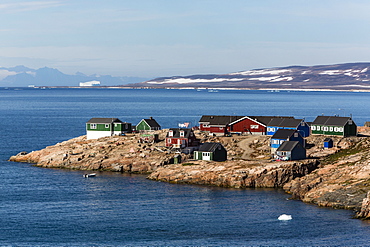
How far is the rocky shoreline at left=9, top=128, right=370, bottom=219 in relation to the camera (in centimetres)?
8181

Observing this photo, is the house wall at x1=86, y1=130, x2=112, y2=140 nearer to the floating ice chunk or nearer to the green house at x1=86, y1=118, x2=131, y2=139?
the green house at x1=86, y1=118, x2=131, y2=139

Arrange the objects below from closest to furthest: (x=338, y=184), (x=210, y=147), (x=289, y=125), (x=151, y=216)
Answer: (x=151, y=216)
(x=338, y=184)
(x=210, y=147)
(x=289, y=125)

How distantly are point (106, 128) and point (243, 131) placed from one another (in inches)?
1063

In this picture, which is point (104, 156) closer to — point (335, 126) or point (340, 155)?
point (340, 155)

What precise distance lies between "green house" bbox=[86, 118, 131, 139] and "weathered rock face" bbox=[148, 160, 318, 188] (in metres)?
29.8

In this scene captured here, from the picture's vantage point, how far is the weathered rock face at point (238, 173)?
91375mm

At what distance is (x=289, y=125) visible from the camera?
11775 cm

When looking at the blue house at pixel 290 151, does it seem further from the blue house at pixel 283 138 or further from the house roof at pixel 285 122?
the house roof at pixel 285 122

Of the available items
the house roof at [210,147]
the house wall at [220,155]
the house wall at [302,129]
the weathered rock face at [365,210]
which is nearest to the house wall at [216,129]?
the house wall at [302,129]

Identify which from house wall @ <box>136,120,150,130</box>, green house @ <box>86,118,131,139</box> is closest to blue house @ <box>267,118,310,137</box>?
house wall @ <box>136,120,150,130</box>

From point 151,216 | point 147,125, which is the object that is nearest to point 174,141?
point 147,125

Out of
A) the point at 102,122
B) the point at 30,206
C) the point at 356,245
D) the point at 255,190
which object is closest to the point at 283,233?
the point at 356,245

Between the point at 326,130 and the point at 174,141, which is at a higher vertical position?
the point at 326,130

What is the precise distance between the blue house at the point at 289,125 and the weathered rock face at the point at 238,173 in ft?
69.2
